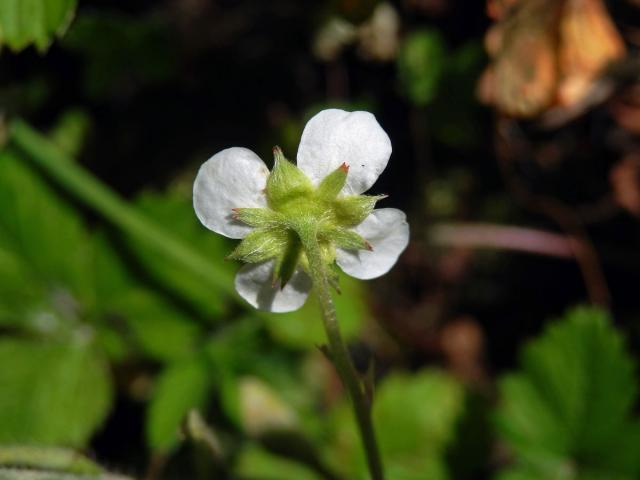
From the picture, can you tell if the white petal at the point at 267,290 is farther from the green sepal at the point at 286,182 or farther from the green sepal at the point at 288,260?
the green sepal at the point at 286,182

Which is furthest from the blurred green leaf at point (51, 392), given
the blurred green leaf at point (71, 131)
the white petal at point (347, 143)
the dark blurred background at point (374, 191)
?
the white petal at point (347, 143)

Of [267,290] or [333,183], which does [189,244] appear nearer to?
[267,290]

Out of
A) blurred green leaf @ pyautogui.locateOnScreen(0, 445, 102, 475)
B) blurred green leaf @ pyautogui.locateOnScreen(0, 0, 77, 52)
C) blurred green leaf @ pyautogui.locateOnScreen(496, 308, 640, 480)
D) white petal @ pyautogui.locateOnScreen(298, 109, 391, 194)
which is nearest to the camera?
white petal @ pyautogui.locateOnScreen(298, 109, 391, 194)

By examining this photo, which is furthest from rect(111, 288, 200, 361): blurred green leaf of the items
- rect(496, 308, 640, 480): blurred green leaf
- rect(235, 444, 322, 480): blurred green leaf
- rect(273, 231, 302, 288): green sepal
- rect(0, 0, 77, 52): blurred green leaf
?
rect(273, 231, 302, 288): green sepal

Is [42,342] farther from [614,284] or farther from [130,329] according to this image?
[614,284]

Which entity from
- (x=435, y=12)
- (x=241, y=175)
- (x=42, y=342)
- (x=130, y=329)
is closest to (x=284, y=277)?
(x=241, y=175)

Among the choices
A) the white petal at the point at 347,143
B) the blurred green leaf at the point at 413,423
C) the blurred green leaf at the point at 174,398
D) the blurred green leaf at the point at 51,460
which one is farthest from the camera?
the blurred green leaf at the point at 413,423

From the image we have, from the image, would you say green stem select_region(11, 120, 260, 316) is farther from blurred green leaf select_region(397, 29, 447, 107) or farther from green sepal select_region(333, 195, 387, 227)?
green sepal select_region(333, 195, 387, 227)
